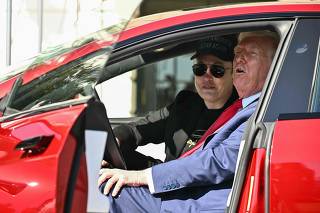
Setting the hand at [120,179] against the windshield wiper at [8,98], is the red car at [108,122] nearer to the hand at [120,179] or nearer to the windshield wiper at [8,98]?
the windshield wiper at [8,98]

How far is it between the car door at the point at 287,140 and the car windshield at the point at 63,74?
618 millimetres

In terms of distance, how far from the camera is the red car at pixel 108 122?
1840mm

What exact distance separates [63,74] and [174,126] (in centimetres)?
92

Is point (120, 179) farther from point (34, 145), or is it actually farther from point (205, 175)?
point (34, 145)

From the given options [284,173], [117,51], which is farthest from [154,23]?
[284,173]

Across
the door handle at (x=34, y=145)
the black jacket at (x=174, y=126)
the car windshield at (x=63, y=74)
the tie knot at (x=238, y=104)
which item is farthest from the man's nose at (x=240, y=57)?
the door handle at (x=34, y=145)

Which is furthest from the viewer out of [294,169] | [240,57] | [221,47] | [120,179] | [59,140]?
[221,47]

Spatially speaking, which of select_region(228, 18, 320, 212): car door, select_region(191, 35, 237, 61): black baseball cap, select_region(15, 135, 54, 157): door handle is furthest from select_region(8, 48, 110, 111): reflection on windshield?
select_region(191, 35, 237, 61): black baseball cap

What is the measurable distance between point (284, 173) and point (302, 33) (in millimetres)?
572

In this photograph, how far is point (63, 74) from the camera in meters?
2.22

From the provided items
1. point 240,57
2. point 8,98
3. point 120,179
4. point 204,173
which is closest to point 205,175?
point 204,173

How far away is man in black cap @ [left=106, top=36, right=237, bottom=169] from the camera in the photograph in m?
2.89

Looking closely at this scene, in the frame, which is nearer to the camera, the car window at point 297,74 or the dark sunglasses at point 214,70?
the car window at point 297,74

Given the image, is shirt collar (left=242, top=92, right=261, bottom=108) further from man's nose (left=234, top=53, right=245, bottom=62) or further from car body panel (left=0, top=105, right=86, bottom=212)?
car body panel (left=0, top=105, right=86, bottom=212)
